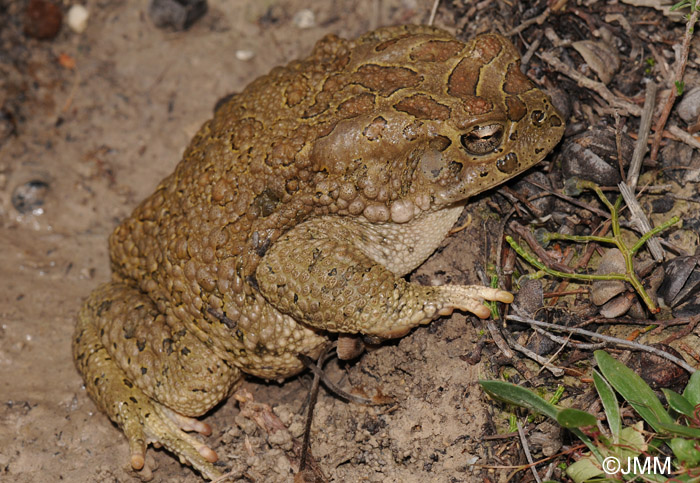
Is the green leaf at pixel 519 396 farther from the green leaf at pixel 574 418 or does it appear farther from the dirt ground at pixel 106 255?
the dirt ground at pixel 106 255

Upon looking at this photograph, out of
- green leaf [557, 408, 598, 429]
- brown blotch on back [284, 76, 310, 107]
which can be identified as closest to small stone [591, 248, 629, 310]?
green leaf [557, 408, 598, 429]

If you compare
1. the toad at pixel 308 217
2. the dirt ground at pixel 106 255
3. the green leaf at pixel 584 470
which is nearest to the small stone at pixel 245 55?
the dirt ground at pixel 106 255

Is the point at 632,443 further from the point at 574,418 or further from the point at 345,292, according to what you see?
the point at 345,292

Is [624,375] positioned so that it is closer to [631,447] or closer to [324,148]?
[631,447]

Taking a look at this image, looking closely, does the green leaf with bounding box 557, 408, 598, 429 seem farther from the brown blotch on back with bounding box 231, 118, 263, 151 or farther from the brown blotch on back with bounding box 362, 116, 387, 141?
the brown blotch on back with bounding box 231, 118, 263, 151

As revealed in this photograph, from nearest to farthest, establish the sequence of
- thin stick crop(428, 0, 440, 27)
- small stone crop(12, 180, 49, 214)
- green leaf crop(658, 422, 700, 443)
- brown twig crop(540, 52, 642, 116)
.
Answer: green leaf crop(658, 422, 700, 443)
brown twig crop(540, 52, 642, 116)
thin stick crop(428, 0, 440, 27)
small stone crop(12, 180, 49, 214)

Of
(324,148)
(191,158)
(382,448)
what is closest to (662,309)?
(382,448)
